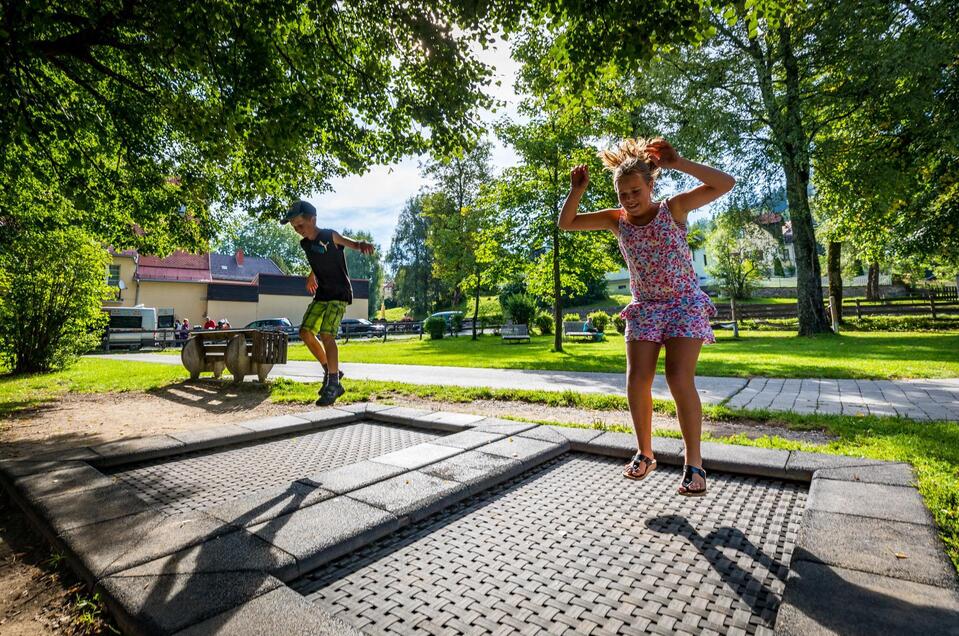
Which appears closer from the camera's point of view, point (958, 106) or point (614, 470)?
point (614, 470)

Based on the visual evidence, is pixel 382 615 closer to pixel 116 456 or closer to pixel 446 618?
pixel 446 618

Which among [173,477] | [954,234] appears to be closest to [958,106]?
[954,234]

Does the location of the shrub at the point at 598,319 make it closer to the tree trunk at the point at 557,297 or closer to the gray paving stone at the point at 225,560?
the tree trunk at the point at 557,297

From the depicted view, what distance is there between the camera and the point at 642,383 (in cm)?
246

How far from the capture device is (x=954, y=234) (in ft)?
47.7

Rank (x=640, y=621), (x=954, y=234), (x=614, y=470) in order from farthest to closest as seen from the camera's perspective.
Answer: (x=954, y=234), (x=614, y=470), (x=640, y=621)

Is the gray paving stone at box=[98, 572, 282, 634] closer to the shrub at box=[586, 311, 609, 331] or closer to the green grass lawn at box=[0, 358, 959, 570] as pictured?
the green grass lawn at box=[0, 358, 959, 570]

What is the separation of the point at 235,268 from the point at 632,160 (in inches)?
2061

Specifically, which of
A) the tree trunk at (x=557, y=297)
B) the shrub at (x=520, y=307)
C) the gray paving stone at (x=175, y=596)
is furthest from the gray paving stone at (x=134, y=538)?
the shrub at (x=520, y=307)

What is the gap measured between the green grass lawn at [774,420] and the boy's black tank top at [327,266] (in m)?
1.77

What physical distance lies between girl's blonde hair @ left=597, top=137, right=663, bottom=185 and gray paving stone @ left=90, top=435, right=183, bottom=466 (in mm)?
3648

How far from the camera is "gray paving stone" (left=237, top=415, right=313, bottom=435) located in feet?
13.5

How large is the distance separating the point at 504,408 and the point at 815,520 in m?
3.75

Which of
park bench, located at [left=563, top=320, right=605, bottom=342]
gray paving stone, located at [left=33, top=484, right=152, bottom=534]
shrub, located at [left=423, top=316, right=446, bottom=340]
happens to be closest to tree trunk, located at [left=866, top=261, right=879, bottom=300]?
park bench, located at [left=563, top=320, right=605, bottom=342]
